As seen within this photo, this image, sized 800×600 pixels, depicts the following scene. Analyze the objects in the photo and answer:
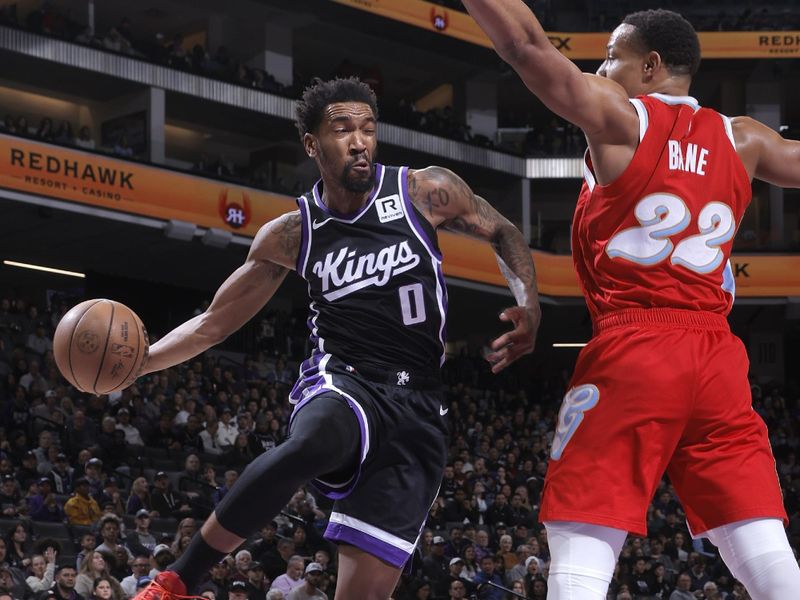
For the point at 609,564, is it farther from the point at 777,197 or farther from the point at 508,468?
the point at 777,197

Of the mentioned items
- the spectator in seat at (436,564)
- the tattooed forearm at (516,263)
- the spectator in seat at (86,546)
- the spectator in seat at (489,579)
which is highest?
the tattooed forearm at (516,263)

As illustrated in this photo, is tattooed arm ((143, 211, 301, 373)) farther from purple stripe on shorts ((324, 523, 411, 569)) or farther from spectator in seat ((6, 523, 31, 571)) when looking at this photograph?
spectator in seat ((6, 523, 31, 571))

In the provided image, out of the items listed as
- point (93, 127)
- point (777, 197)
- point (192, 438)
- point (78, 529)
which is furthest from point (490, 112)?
point (78, 529)

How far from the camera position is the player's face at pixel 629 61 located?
3947mm

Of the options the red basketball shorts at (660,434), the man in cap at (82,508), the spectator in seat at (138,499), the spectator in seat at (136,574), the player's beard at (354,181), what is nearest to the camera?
the red basketball shorts at (660,434)

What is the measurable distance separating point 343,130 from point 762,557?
7.67 feet

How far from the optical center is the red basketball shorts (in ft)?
11.8

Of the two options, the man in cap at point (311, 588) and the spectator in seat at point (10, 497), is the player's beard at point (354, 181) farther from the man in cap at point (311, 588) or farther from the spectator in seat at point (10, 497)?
the spectator in seat at point (10, 497)

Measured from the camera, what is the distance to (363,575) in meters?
4.50

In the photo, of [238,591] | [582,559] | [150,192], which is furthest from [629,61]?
[150,192]

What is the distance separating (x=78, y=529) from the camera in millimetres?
12406

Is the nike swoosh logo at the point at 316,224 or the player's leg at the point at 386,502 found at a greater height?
the nike swoosh logo at the point at 316,224

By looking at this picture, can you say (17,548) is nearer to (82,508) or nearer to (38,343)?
(82,508)

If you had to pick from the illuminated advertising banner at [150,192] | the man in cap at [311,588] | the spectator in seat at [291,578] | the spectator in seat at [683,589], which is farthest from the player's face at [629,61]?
the illuminated advertising banner at [150,192]
